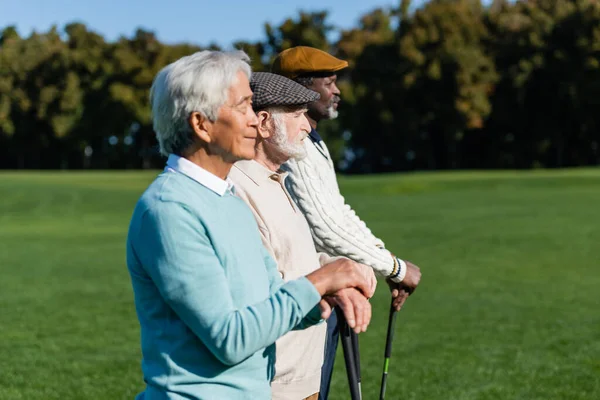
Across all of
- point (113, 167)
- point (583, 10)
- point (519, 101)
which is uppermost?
point (583, 10)

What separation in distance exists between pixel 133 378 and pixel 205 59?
541 centimetres

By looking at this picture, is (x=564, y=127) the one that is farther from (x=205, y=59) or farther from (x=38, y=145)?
(x=205, y=59)

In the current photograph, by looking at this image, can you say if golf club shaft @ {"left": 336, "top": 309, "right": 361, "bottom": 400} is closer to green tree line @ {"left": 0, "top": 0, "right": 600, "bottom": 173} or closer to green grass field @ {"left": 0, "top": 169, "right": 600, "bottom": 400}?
green grass field @ {"left": 0, "top": 169, "right": 600, "bottom": 400}

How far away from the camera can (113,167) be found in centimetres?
7794

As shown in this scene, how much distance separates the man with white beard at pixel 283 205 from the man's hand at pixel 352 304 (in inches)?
35.8

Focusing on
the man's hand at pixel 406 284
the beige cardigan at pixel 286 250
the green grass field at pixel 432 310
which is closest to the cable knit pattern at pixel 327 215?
the man's hand at pixel 406 284

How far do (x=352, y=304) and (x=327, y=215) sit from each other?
1416mm

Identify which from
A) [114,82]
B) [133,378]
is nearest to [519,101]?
[114,82]

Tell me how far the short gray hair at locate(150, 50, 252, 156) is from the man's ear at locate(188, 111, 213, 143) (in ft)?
0.04

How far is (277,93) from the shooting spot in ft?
11.5

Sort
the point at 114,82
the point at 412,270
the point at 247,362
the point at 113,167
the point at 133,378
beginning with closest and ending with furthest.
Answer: the point at 247,362 < the point at 412,270 < the point at 133,378 < the point at 114,82 < the point at 113,167

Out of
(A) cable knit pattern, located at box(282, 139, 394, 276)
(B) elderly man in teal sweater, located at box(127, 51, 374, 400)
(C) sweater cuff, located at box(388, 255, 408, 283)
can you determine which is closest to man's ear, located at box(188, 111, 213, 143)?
(B) elderly man in teal sweater, located at box(127, 51, 374, 400)

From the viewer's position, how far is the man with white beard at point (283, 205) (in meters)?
3.47

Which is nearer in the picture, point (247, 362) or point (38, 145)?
point (247, 362)
